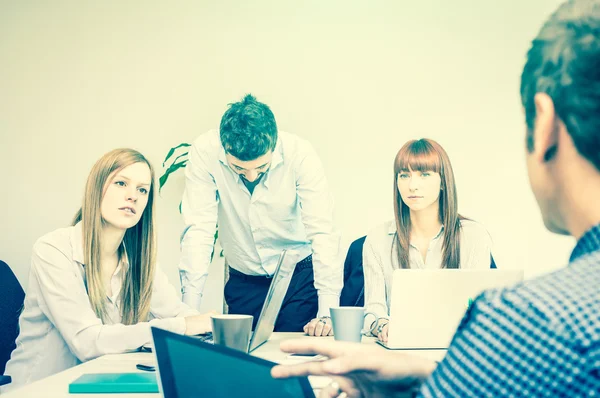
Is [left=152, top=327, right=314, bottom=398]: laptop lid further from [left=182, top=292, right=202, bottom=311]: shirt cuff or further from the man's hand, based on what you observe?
[left=182, top=292, right=202, bottom=311]: shirt cuff

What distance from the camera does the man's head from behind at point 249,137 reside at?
227 cm

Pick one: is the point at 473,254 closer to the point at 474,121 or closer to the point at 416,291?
the point at 416,291

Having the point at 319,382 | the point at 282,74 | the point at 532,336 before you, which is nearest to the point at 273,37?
the point at 282,74

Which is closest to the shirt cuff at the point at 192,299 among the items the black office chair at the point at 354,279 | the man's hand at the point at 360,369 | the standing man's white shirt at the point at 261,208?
the standing man's white shirt at the point at 261,208

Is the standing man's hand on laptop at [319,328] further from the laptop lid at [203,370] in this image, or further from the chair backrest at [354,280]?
the laptop lid at [203,370]

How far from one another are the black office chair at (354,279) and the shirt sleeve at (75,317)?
3.45ft

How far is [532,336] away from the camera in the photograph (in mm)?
385

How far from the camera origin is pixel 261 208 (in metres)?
2.71

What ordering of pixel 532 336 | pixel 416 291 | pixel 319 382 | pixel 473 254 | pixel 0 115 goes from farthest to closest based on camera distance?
1. pixel 0 115
2. pixel 473 254
3. pixel 416 291
4. pixel 319 382
5. pixel 532 336

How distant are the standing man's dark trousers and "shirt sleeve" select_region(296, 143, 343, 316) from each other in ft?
0.55

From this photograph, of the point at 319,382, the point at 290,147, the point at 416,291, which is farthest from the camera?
the point at 290,147

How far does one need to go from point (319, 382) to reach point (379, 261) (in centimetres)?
129

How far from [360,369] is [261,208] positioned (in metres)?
2.15

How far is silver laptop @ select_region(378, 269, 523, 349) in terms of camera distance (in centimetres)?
150
